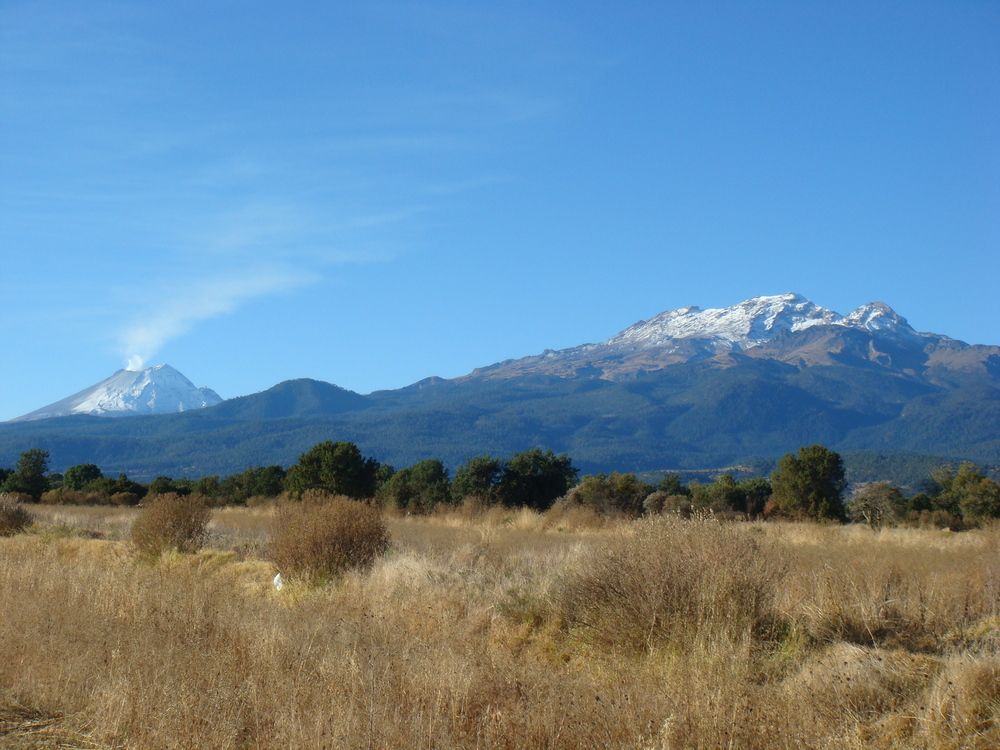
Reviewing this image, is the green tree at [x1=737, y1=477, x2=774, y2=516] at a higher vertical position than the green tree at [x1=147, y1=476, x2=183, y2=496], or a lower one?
lower

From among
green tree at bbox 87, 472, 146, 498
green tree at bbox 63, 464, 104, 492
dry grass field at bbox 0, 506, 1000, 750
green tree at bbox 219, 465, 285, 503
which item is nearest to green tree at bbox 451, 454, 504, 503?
green tree at bbox 219, 465, 285, 503

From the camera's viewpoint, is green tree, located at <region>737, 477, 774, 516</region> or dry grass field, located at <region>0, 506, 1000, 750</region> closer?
dry grass field, located at <region>0, 506, 1000, 750</region>

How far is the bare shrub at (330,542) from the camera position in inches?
472

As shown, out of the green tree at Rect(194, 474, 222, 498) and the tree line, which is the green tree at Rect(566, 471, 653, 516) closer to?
the tree line

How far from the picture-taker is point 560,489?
125 feet

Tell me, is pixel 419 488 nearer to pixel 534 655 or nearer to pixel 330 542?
pixel 330 542

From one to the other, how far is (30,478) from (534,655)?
42635mm

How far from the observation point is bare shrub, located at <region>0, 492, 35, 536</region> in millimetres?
18938

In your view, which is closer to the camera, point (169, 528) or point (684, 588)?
point (684, 588)

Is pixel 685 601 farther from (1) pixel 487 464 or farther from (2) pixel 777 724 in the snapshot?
(1) pixel 487 464

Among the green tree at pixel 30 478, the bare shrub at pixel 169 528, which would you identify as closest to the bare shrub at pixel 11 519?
the bare shrub at pixel 169 528

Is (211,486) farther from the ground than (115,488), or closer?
closer

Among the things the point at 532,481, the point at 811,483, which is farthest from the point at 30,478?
the point at 811,483

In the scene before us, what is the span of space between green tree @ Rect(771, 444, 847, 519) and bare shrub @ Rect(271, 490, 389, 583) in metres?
21.1
